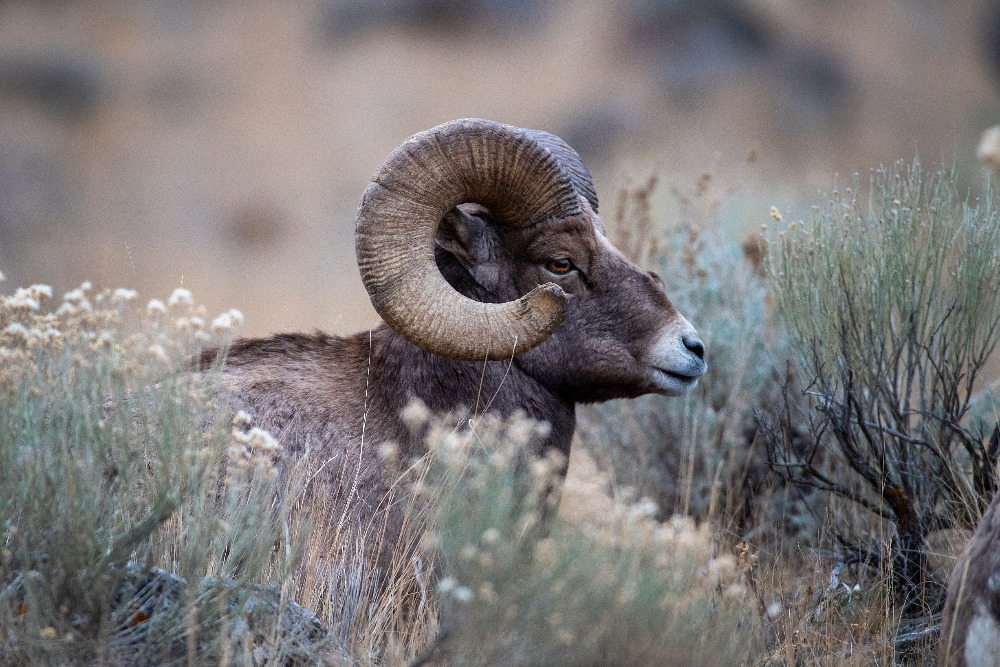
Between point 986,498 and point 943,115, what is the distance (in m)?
25.3

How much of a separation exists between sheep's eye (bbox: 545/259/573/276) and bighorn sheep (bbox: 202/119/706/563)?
1 centimetres

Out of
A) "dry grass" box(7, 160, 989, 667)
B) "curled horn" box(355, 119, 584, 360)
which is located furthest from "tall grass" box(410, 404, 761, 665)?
"curled horn" box(355, 119, 584, 360)

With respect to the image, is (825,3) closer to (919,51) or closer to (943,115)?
(919,51)

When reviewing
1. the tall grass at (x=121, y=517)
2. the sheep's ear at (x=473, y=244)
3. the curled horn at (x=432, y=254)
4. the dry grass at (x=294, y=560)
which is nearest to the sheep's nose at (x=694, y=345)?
the curled horn at (x=432, y=254)

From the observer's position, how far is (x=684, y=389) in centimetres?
491

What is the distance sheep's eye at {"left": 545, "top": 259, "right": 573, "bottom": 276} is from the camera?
504cm

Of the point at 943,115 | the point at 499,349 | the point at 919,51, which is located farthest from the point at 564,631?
the point at 919,51

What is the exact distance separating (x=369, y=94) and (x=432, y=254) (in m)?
21.4

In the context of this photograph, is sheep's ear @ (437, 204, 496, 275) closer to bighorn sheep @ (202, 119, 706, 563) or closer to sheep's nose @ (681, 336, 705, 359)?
bighorn sheep @ (202, 119, 706, 563)

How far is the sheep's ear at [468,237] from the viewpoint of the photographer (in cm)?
506

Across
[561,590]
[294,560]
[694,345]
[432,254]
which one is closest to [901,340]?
[694,345]

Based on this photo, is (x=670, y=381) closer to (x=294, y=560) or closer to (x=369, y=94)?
(x=294, y=560)

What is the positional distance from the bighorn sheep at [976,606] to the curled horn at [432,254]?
1.87m

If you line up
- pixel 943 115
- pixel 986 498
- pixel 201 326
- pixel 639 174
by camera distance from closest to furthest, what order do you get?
pixel 201 326, pixel 986 498, pixel 639 174, pixel 943 115
